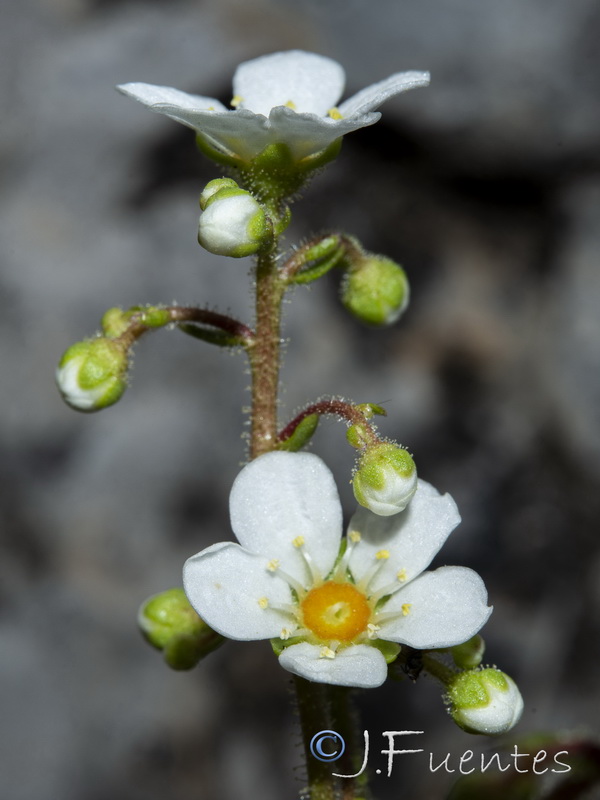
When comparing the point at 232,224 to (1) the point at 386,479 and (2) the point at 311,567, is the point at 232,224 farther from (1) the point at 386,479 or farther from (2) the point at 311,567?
(2) the point at 311,567

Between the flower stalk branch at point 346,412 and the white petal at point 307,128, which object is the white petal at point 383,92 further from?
the flower stalk branch at point 346,412

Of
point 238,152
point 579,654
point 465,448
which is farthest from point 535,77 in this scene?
point 238,152

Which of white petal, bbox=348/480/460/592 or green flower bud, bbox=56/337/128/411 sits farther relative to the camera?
green flower bud, bbox=56/337/128/411

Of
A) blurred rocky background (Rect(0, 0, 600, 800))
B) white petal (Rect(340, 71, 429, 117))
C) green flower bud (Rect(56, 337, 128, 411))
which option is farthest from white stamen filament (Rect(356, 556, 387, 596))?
blurred rocky background (Rect(0, 0, 600, 800))

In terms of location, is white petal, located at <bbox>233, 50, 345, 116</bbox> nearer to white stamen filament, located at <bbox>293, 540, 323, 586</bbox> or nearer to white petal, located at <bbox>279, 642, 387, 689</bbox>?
white stamen filament, located at <bbox>293, 540, 323, 586</bbox>

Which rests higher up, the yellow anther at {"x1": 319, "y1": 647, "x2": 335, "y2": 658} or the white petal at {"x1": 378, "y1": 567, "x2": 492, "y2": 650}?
the white petal at {"x1": 378, "y1": 567, "x2": 492, "y2": 650}

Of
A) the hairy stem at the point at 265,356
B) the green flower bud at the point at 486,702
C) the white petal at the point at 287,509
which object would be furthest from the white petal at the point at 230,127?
the green flower bud at the point at 486,702
